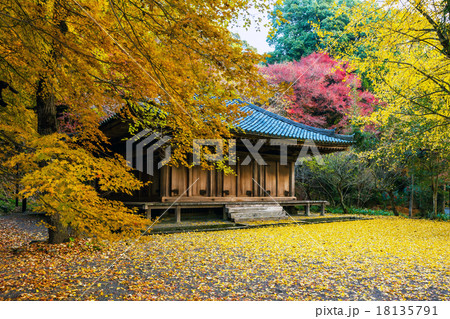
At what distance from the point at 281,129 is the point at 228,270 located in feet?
23.9

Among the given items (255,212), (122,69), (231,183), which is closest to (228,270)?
(122,69)

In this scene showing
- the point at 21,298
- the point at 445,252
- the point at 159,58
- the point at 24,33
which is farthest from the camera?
the point at 445,252

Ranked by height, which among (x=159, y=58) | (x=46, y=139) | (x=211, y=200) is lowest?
(x=211, y=200)

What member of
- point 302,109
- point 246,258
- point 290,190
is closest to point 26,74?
point 246,258

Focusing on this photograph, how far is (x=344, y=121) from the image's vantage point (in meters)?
18.3

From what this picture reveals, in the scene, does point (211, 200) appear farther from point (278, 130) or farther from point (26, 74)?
point (26, 74)

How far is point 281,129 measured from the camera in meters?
11.1

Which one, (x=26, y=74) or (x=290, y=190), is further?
(x=290, y=190)

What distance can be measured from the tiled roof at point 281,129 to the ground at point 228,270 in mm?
3923

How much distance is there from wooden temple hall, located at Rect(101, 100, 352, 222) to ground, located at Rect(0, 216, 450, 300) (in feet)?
8.97

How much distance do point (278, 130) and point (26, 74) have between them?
773 cm

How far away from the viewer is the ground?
3.67m

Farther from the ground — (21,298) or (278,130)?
(278,130)

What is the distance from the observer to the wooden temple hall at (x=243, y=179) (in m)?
9.98
